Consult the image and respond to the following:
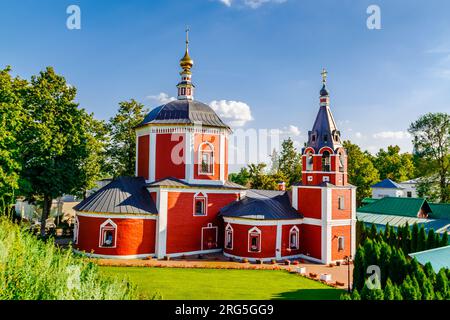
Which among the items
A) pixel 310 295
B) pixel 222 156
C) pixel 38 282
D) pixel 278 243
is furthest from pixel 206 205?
pixel 38 282

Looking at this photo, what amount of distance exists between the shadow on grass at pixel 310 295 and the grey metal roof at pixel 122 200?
10.5 meters

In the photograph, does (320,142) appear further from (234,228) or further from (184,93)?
(184,93)

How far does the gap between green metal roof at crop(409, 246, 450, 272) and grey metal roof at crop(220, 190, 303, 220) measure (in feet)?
30.4

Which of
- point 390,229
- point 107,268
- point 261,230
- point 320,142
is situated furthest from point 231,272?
point 390,229

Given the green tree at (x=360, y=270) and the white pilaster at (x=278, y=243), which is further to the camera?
the white pilaster at (x=278, y=243)

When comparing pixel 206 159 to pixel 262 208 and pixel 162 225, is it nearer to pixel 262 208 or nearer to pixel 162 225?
pixel 262 208

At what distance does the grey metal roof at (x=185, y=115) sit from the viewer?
78.9 ft

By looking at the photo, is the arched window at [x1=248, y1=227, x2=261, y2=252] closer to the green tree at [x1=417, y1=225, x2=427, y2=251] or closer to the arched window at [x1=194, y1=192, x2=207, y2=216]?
the arched window at [x1=194, y1=192, x2=207, y2=216]

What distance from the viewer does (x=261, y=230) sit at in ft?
71.3

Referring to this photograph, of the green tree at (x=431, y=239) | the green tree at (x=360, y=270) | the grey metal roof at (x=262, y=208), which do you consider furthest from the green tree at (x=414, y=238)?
the green tree at (x=360, y=270)

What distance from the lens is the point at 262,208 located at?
2247cm

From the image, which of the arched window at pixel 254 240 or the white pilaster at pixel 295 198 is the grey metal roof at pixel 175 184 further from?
the white pilaster at pixel 295 198

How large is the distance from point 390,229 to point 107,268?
1973 cm
